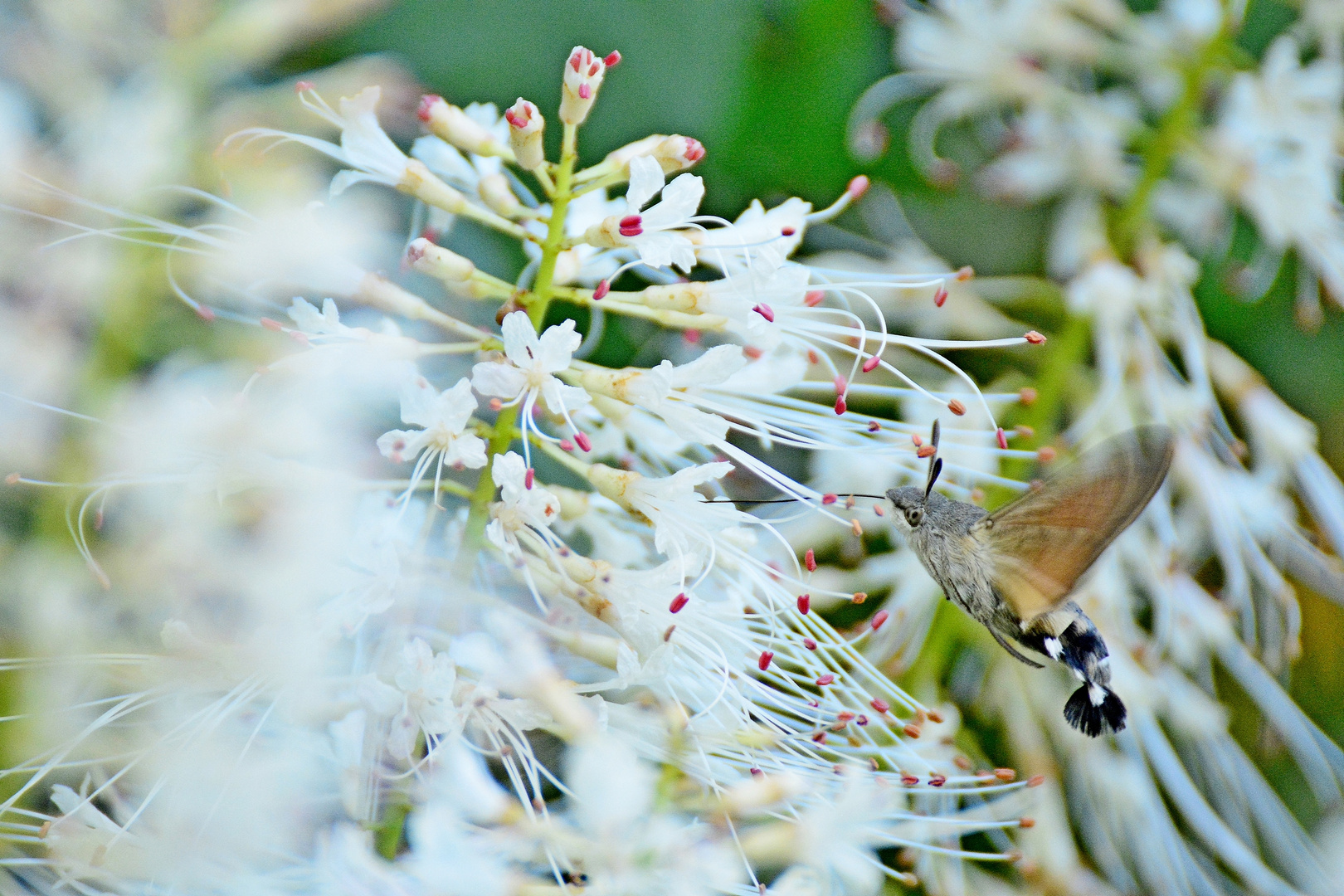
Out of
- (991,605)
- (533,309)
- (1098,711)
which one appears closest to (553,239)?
(533,309)

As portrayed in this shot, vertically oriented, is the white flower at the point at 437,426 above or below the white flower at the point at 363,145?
below

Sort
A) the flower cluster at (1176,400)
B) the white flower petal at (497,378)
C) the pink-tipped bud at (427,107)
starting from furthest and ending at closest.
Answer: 1. the flower cluster at (1176,400)
2. the pink-tipped bud at (427,107)
3. the white flower petal at (497,378)

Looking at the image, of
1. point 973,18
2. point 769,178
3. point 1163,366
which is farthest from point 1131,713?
point 973,18

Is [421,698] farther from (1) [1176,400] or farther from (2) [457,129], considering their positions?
(1) [1176,400]

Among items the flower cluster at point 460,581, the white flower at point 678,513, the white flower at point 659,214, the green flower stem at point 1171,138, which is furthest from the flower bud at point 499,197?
the green flower stem at point 1171,138

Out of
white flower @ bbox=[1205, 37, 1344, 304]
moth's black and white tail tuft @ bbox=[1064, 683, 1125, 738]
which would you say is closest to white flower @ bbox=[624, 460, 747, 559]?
moth's black and white tail tuft @ bbox=[1064, 683, 1125, 738]

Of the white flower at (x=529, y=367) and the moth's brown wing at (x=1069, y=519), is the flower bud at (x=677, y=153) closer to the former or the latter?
the white flower at (x=529, y=367)
